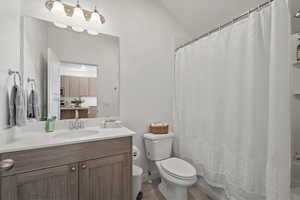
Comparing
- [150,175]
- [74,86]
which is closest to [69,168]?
[74,86]

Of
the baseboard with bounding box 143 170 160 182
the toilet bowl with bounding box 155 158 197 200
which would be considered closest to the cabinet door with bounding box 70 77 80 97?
the toilet bowl with bounding box 155 158 197 200

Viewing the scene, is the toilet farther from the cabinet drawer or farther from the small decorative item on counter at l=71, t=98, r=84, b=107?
the small decorative item on counter at l=71, t=98, r=84, b=107

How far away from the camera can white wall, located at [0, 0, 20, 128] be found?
1028 mm

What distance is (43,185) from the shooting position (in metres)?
1.06

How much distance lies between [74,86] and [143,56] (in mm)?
965

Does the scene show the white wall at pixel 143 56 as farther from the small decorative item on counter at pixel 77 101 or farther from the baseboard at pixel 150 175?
the small decorative item on counter at pixel 77 101

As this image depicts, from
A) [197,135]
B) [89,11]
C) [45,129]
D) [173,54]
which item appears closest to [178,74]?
[173,54]

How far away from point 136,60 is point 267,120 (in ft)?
5.07

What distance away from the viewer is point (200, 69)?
1706mm

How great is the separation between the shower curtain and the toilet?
257mm

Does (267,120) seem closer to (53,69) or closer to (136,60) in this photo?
(136,60)

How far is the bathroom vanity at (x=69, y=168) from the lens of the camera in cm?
99

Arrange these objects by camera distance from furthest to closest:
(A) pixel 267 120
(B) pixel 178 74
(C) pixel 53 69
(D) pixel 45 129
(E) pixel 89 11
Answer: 1. (B) pixel 178 74
2. (E) pixel 89 11
3. (C) pixel 53 69
4. (D) pixel 45 129
5. (A) pixel 267 120

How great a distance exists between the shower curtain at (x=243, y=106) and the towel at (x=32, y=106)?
1.68m
